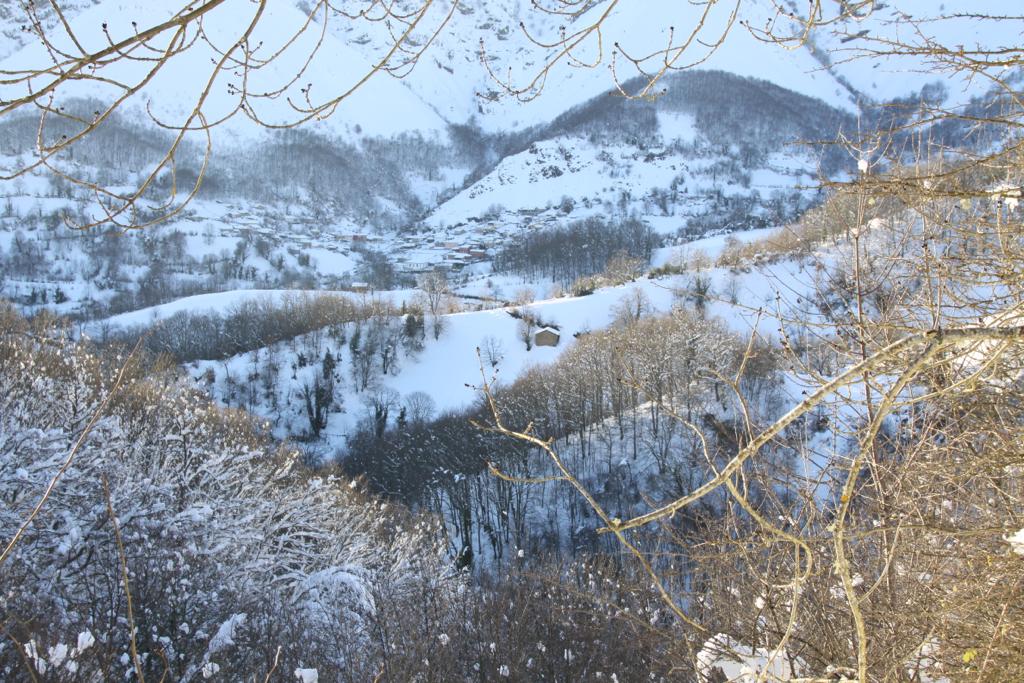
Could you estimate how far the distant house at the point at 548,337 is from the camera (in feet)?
119

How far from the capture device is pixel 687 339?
26.6 metres

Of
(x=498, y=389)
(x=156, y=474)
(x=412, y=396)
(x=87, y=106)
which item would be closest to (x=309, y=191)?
(x=87, y=106)

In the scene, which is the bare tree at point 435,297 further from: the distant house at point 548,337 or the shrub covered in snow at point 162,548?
the shrub covered in snow at point 162,548

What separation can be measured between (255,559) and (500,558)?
12215 mm

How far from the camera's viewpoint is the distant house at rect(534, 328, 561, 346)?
36281 mm

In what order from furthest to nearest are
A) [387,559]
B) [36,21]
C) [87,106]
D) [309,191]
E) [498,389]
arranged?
[309,191], [87,106], [498,389], [387,559], [36,21]

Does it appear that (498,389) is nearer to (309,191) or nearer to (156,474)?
(156,474)

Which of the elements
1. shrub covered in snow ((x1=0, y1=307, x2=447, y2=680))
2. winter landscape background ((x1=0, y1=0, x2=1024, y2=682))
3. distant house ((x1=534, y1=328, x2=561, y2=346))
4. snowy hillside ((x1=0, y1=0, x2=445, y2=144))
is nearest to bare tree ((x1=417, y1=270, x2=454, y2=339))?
winter landscape background ((x1=0, y1=0, x2=1024, y2=682))

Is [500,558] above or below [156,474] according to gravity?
below

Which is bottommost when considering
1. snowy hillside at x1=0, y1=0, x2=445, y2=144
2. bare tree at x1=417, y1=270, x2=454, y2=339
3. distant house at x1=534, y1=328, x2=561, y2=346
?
distant house at x1=534, y1=328, x2=561, y2=346

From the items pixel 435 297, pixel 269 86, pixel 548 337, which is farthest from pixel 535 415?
pixel 269 86

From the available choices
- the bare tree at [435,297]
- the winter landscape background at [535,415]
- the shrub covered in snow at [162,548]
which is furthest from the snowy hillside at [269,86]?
the shrub covered in snow at [162,548]

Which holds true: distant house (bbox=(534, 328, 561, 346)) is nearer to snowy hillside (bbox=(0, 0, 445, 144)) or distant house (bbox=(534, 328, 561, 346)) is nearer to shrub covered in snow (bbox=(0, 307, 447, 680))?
shrub covered in snow (bbox=(0, 307, 447, 680))

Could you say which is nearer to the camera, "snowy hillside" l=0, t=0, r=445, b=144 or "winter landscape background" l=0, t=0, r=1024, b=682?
"winter landscape background" l=0, t=0, r=1024, b=682
